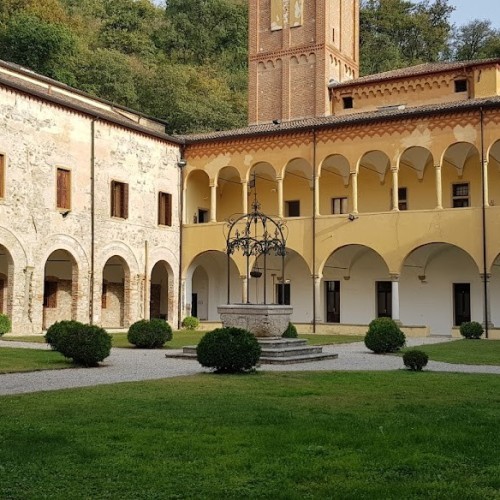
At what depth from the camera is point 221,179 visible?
3198cm

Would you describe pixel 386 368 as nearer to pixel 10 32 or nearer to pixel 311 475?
pixel 311 475

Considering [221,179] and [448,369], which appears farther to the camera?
[221,179]

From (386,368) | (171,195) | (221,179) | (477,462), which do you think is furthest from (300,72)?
(477,462)

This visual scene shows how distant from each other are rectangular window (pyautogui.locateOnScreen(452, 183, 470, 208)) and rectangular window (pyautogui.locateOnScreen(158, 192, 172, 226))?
34.6 ft

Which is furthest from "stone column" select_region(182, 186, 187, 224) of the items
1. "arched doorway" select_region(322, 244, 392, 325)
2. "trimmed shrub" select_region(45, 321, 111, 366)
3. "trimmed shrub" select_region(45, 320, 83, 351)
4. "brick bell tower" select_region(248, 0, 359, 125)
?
"trimmed shrub" select_region(45, 321, 111, 366)

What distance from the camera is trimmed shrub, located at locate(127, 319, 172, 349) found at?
18312 millimetres

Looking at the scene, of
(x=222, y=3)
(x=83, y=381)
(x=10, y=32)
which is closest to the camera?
(x=83, y=381)

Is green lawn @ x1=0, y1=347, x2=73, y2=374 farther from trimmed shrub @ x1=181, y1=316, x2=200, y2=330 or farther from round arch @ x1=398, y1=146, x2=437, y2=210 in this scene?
round arch @ x1=398, y1=146, x2=437, y2=210

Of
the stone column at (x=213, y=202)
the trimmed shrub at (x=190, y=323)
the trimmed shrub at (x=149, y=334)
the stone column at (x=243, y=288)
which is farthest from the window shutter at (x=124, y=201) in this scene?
the trimmed shrub at (x=149, y=334)

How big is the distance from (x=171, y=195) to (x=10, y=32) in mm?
15605

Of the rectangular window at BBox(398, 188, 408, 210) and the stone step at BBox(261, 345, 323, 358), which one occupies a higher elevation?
the rectangular window at BBox(398, 188, 408, 210)

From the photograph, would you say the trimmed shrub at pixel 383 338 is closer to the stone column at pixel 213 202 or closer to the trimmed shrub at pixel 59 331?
the trimmed shrub at pixel 59 331

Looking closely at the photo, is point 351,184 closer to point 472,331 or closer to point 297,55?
point 472,331

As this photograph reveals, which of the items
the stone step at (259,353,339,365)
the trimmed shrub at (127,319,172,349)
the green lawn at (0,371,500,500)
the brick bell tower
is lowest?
the stone step at (259,353,339,365)
